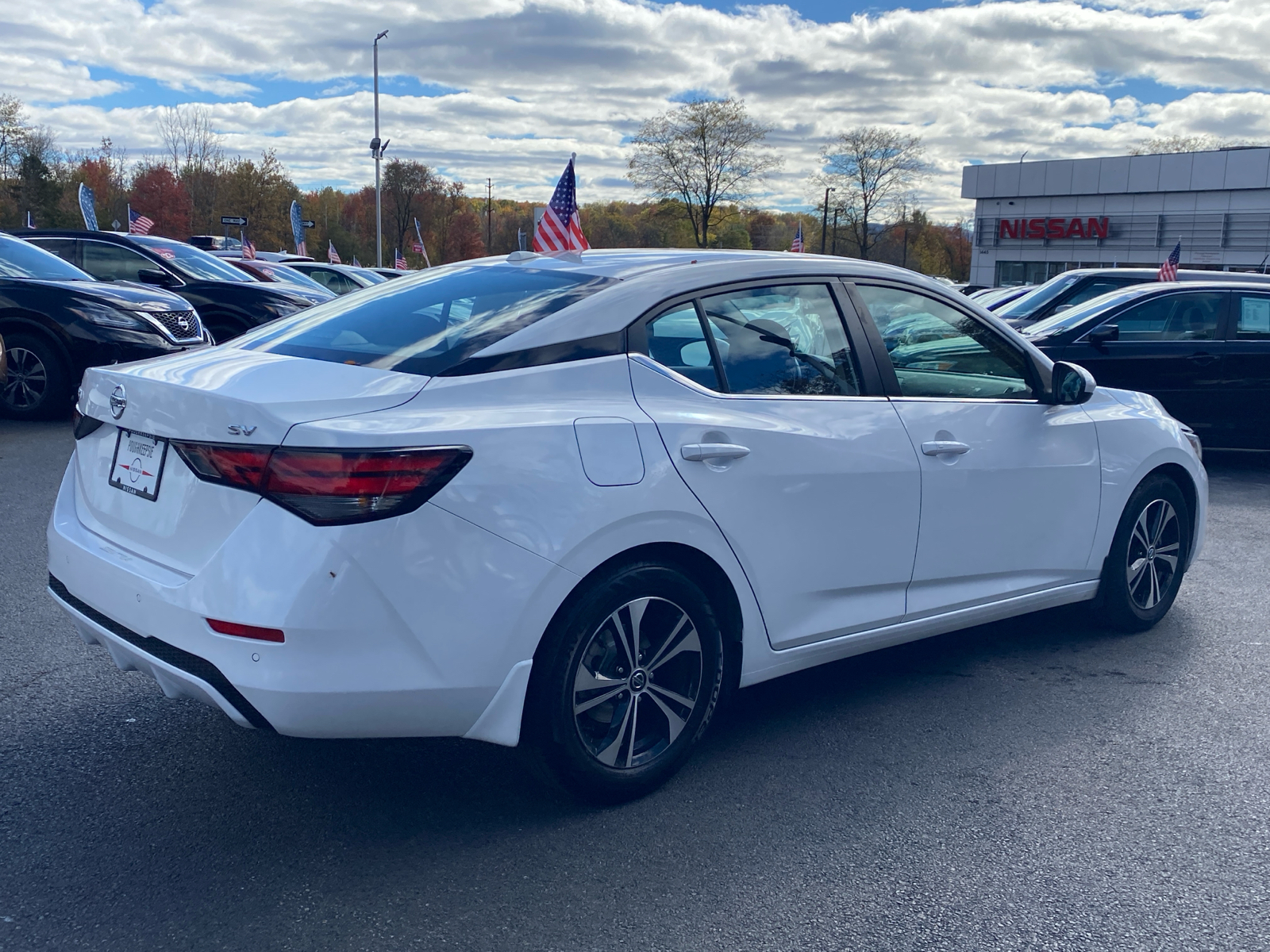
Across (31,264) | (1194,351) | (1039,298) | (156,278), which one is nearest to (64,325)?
(31,264)

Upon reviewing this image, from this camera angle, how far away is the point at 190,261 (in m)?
14.2

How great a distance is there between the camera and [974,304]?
14.7 ft

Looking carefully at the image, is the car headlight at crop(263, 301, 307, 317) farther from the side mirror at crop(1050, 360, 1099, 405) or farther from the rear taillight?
the rear taillight

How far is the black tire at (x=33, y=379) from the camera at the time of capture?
9820 mm

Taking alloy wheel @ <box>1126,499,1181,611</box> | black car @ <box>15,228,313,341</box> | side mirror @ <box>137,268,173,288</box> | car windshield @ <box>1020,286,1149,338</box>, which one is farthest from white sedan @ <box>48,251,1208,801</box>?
side mirror @ <box>137,268,173,288</box>

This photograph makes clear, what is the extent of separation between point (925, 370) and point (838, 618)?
1.02m

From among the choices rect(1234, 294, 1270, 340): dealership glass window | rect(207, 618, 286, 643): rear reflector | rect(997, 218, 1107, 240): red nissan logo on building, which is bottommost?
rect(207, 618, 286, 643): rear reflector

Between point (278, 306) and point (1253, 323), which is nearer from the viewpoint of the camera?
point (1253, 323)

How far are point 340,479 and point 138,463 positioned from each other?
2.60ft

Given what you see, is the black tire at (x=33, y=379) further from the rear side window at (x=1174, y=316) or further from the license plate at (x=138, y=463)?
the rear side window at (x=1174, y=316)

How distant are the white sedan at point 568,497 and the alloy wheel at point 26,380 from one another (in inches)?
284

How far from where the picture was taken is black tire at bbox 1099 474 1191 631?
15.8 feet

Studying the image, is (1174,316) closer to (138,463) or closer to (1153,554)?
(1153,554)

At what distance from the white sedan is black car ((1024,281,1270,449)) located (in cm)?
587
